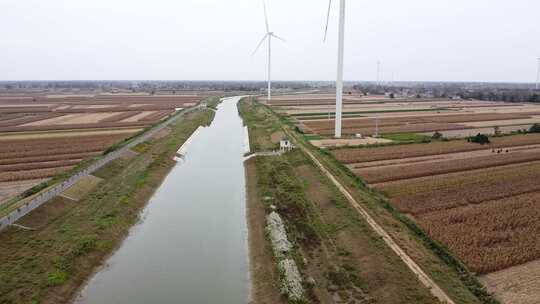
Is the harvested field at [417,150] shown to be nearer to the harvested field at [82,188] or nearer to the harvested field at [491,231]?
the harvested field at [491,231]

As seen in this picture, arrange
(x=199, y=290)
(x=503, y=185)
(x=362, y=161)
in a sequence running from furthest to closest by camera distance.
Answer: (x=362, y=161) < (x=503, y=185) < (x=199, y=290)

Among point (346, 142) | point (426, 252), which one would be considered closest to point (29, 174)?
point (426, 252)

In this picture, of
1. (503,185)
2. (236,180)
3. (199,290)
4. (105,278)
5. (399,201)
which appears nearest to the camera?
(199,290)

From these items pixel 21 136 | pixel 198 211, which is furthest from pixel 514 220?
pixel 21 136

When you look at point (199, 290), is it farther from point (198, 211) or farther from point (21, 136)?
point (21, 136)

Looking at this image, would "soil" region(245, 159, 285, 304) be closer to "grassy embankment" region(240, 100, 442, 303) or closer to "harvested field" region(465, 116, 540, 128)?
"grassy embankment" region(240, 100, 442, 303)

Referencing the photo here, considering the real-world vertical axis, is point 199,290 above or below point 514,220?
below

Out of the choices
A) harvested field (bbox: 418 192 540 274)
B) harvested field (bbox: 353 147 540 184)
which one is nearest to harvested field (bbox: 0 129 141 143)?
harvested field (bbox: 353 147 540 184)

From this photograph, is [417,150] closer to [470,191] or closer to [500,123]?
[470,191]
